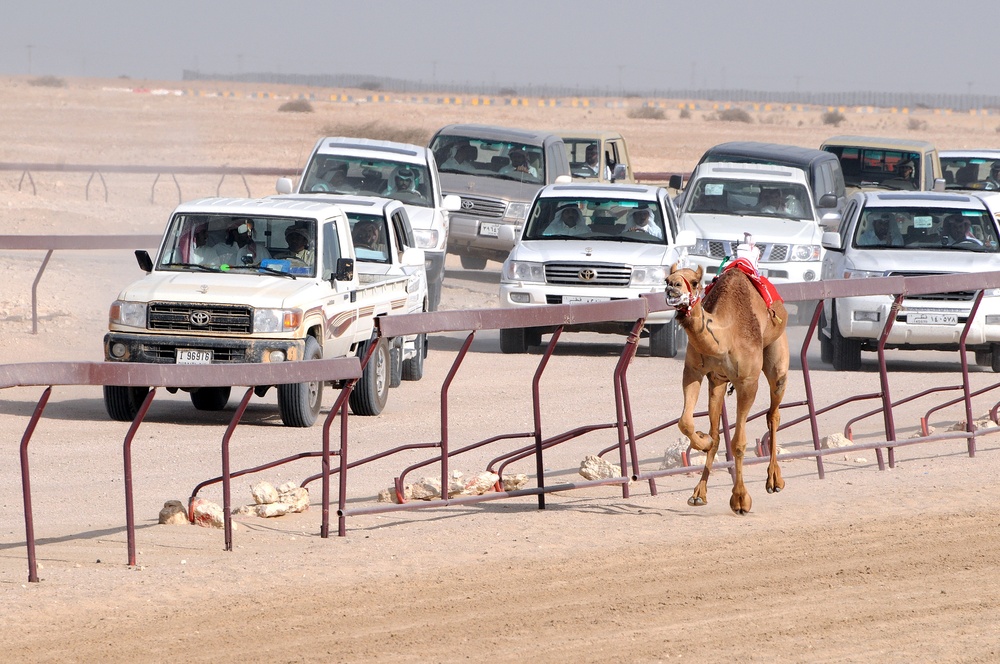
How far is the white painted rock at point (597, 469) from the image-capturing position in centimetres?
984

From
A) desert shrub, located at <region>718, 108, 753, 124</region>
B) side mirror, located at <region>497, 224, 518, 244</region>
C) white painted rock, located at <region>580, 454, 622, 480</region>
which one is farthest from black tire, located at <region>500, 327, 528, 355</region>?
desert shrub, located at <region>718, 108, 753, 124</region>

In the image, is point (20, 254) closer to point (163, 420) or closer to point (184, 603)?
point (163, 420)

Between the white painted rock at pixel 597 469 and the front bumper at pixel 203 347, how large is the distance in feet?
10.5

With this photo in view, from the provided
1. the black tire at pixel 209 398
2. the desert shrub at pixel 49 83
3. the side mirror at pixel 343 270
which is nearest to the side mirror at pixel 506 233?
the side mirror at pixel 343 270

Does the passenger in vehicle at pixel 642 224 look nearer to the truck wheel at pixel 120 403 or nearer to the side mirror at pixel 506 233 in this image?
the side mirror at pixel 506 233

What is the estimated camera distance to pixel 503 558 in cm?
774

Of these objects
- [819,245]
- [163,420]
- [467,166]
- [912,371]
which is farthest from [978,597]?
[467,166]

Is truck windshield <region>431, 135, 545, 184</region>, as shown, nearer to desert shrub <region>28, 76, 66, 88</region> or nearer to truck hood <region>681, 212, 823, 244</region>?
truck hood <region>681, 212, 823, 244</region>

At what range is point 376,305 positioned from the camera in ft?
45.5

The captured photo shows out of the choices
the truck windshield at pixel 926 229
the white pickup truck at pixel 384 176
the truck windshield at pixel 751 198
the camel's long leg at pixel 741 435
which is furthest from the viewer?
the truck windshield at pixel 751 198

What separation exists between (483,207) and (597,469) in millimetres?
14256

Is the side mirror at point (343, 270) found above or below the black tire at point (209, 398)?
above

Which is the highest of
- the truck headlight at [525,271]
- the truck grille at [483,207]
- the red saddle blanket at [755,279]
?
the red saddle blanket at [755,279]

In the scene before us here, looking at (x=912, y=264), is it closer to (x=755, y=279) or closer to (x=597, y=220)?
(x=597, y=220)
